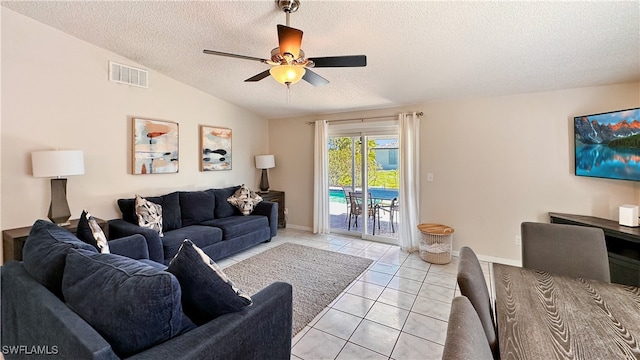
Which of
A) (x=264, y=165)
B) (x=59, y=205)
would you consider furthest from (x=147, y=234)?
(x=264, y=165)

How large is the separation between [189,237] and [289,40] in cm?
257

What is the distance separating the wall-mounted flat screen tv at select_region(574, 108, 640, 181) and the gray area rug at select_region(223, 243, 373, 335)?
273 centimetres

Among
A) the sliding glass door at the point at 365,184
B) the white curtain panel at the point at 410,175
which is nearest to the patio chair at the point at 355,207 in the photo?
the sliding glass door at the point at 365,184

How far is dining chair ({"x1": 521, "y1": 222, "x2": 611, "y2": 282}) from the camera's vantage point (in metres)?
1.65

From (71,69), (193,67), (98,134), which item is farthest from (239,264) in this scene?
(71,69)

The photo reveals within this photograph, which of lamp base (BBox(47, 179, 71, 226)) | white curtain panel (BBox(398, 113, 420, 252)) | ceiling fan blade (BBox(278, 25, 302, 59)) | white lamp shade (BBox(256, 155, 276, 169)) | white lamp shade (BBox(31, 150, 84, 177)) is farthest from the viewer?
white lamp shade (BBox(256, 155, 276, 169))

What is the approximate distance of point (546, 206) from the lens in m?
3.35

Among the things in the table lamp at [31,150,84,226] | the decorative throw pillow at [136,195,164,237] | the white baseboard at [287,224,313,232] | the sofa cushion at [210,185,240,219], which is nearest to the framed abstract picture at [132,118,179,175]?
the decorative throw pillow at [136,195,164,237]

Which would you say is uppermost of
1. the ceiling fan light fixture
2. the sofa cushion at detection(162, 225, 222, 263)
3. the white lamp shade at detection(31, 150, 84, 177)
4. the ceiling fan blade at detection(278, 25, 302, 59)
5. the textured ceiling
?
the textured ceiling

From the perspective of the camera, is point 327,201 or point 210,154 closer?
point 210,154

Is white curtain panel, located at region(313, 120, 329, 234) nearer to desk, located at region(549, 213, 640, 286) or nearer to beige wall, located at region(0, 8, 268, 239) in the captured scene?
beige wall, located at region(0, 8, 268, 239)

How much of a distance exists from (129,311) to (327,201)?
13.5ft

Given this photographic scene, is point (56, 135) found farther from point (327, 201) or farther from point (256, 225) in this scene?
point (327, 201)

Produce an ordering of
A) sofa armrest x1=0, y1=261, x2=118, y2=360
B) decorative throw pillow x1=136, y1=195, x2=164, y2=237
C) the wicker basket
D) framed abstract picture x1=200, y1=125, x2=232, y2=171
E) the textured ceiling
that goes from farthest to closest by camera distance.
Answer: framed abstract picture x1=200, y1=125, x2=232, y2=171
the wicker basket
decorative throw pillow x1=136, y1=195, x2=164, y2=237
the textured ceiling
sofa armrest x1=0, y1=261, x2=118, y2=360
